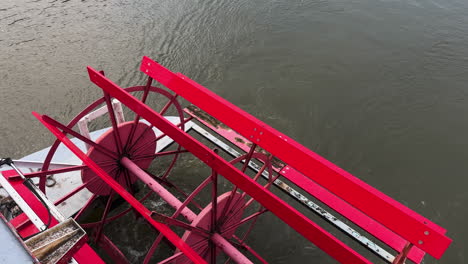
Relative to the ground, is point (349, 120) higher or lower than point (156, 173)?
lower

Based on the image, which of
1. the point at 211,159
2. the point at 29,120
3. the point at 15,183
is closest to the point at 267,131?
the point at 211,159

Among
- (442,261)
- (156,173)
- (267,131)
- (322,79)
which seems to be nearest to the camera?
(267,131)

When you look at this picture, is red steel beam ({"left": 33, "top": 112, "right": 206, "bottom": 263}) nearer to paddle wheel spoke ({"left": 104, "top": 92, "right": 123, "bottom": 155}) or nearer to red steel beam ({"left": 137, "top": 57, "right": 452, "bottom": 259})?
paddle wheel spoke ({"left": 104, "top": 92, "right": 123, "bottom": 155})

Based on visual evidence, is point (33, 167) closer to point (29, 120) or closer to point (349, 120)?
point (29, 120)

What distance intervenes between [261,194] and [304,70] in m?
4.33

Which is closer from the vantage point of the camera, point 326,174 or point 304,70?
point 326,174

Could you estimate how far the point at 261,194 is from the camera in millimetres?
2373

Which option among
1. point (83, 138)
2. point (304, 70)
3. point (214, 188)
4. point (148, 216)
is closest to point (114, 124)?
point (83, 138)

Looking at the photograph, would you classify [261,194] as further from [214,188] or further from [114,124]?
[114,124]

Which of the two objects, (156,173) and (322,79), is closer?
(156,173)

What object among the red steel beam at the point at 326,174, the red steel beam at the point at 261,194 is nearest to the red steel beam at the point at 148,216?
the red steel beam at the point at 261,194

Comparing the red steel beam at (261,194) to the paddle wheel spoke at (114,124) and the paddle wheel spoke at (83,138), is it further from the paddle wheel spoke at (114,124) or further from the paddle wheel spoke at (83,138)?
the paddle wheel spoke at (83,138)

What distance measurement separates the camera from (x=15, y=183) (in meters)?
2.57

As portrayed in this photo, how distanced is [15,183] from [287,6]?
690cm
